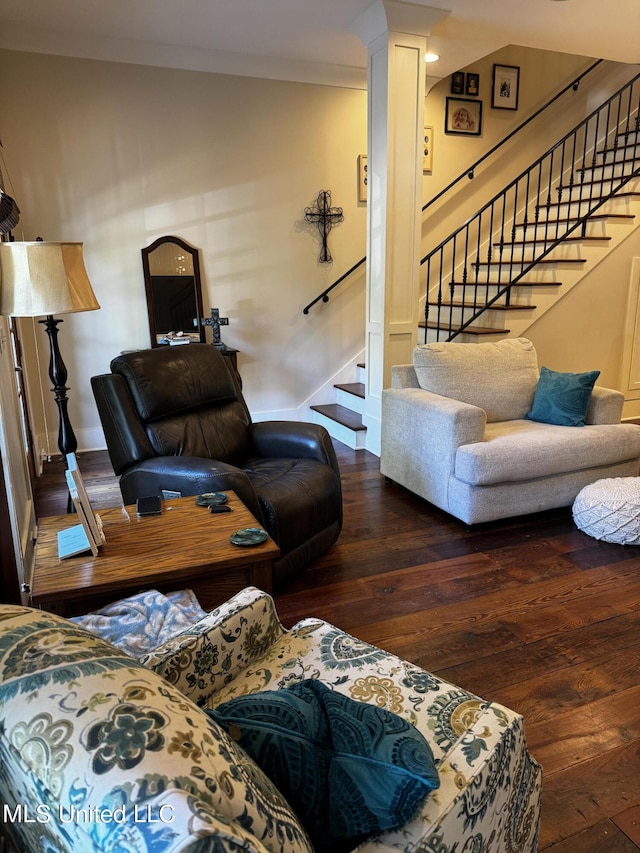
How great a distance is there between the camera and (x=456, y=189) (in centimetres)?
543

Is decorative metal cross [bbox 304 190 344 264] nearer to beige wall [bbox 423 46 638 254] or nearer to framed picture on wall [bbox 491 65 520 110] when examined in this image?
beige wall [bbox 423 46 638 254]

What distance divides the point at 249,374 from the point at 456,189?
8.63ft

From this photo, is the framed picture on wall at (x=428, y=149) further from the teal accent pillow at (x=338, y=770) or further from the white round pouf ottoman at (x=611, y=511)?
the teal accent pillow at (x=338, y=770)

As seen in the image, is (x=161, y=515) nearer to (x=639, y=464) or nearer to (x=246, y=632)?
(x=246, y=632)

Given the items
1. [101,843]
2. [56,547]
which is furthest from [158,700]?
[56,547]

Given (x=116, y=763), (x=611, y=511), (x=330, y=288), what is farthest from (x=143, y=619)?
(x=330, y=288)

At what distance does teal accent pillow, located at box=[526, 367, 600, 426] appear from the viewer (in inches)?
132

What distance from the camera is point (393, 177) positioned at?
383cm

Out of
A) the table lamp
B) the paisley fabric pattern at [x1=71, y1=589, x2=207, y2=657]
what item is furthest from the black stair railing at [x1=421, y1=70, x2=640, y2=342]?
the paisley fabric pattern at [x1=71, y1=589, x2=207, y2=657]

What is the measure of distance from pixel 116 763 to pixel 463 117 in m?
5.86

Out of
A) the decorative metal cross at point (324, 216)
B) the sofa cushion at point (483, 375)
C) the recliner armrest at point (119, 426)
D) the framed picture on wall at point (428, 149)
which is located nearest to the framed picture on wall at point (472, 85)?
the framed picture on wall at point (428, 149)

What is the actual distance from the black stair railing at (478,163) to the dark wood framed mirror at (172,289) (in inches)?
38.7

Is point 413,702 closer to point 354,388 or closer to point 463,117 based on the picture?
point 354,388

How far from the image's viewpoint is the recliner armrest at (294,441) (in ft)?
9.48
